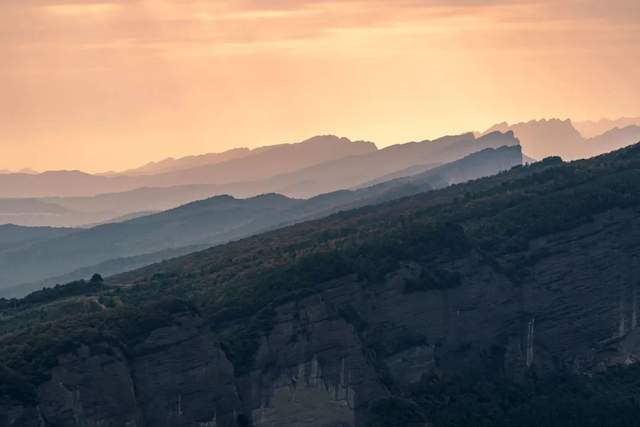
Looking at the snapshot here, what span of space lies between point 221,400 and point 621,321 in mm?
31626

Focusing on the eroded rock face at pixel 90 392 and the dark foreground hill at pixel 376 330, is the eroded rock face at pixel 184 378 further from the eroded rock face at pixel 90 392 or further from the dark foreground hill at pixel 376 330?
the eroded rock face at pixel 90 392

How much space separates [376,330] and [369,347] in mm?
1768

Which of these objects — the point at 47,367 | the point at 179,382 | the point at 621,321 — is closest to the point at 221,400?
the point at 179,382

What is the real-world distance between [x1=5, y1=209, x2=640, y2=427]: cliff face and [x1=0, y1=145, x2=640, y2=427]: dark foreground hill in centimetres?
9

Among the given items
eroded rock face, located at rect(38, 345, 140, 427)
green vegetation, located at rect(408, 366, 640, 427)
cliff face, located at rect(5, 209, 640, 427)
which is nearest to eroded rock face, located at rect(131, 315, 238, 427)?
cliff face, located at rect(5, 209, 640, 427)

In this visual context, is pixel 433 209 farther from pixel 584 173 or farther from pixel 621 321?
pixel 621 321

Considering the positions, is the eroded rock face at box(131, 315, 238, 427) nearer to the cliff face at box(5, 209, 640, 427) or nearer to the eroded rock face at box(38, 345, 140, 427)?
the cliff face at box(5, 209, 640, 427)

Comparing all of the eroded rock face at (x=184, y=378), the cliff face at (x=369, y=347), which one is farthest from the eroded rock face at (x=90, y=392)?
the eroded rock face at (x=184, y=378)

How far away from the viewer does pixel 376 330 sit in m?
106

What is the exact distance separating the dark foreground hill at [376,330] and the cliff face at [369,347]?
86 millimetres

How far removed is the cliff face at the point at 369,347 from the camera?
90688mm

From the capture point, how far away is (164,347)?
9419 cm

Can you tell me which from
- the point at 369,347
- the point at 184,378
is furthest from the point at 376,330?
the point at 184,378

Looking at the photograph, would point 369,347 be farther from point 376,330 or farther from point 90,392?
point 90,392
